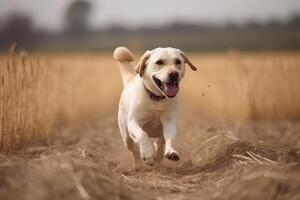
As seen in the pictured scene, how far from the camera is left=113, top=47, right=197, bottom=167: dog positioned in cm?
664

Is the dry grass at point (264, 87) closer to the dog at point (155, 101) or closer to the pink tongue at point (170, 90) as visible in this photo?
the dog at point (155, 101)

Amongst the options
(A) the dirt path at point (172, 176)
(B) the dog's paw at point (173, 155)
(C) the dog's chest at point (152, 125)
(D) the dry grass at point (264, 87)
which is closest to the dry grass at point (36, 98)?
(A) the dirt path at point (172, 176)

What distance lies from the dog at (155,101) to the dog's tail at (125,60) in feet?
2.92

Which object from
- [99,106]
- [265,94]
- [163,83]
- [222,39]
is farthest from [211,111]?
[222,39]

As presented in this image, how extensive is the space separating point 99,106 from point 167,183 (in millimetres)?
13377

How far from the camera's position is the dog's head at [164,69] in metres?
6.67

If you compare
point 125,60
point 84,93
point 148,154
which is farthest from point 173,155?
point 84,93

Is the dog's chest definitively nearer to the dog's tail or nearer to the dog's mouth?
the dog's mouth

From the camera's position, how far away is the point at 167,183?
19.8 feet

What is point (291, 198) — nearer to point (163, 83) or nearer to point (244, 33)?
point (163, 83)

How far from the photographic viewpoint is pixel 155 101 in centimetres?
701

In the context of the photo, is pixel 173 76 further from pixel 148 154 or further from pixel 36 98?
pixel 36 98

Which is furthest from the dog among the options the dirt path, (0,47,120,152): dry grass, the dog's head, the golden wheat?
(0,47,120,152): dry grass

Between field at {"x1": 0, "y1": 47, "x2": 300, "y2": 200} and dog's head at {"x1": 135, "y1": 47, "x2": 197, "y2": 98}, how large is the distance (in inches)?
33.2
